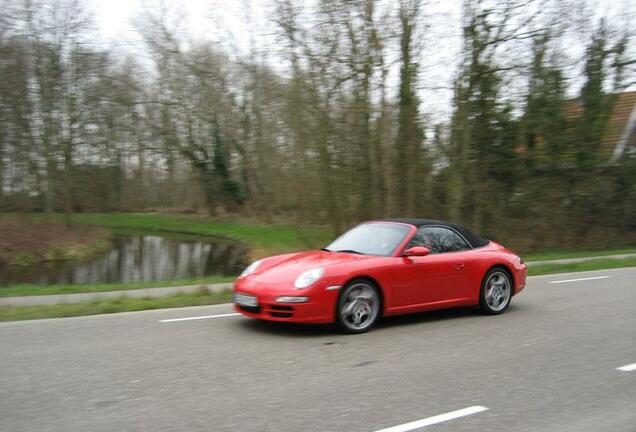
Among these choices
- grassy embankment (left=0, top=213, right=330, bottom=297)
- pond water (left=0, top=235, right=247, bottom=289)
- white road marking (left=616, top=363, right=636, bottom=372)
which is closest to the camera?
white road marking (left=616, top=363, right=636, bottom=372)

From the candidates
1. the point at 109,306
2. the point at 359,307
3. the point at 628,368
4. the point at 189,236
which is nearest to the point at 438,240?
the point at 359,307

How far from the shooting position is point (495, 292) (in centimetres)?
877

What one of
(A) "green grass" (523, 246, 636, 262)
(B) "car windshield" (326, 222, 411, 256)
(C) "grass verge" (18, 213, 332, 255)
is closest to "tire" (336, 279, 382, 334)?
(B) "car windshield" (326, 222, 411, 256)

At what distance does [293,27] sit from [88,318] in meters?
12.4

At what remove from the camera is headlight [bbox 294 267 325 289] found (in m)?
7.08

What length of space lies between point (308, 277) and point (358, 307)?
76cm

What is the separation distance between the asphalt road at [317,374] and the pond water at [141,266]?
12467 mm

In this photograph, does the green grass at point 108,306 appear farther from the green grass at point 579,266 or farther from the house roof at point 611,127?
the house roof at point 611,127

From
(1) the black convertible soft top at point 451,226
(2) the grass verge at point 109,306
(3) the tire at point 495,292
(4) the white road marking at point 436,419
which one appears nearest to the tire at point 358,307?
(1) the black convertible soft top at point 451,226

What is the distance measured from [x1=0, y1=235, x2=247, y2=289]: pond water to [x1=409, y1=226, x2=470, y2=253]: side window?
41.4 ft

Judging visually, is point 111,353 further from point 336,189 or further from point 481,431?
point 336,189

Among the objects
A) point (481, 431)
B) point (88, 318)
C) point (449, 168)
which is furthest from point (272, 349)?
point (449, 168)

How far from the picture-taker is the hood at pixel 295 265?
24.1 feet

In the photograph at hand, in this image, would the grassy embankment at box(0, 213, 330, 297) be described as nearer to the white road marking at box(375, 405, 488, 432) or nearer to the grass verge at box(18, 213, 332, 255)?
the grass verge at box(18, 213, 332, 255)
